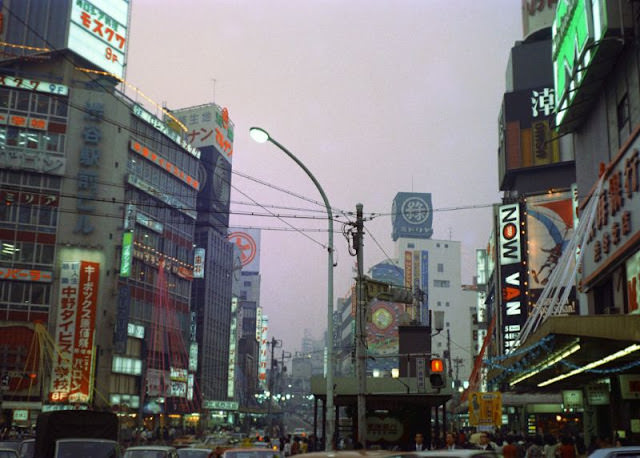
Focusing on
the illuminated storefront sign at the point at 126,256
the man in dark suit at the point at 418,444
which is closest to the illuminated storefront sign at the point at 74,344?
the illuminated storefront sign at the point at 126,256

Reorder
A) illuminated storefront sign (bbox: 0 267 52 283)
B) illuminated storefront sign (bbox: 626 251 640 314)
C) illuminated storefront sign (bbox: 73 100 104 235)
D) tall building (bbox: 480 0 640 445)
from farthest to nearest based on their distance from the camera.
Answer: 1. illuminated storefront sign (bbox: 73 100 104 235)
2. illuminated storefront sign (bbox: 0 267 52 283)
3. illuminated storefront sign (bbox: 626 251 640 314)
4. tall building (bbox: 480 0 640 445)

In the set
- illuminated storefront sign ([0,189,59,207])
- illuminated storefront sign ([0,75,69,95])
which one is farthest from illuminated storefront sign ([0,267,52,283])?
illuminated storefront sign ([0,75,69,95])

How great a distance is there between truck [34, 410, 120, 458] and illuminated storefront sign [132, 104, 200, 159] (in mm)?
66198

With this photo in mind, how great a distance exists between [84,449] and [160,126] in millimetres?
75756

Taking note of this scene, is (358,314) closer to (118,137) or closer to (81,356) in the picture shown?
(81,356)

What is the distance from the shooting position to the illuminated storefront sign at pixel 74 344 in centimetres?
6881

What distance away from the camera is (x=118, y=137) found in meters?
80.9

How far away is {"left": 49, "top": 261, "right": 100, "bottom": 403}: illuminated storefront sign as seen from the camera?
68812mm

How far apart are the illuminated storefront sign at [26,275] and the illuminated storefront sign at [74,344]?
255 centimetres

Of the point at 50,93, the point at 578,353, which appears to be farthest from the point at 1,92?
the point at 578,353

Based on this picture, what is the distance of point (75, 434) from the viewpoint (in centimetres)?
2228

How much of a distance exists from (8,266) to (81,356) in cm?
1146

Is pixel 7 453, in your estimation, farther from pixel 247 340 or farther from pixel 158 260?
pixel 247 340

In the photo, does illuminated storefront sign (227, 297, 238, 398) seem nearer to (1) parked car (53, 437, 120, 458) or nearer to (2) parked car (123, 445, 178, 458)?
(2) parked car (123, 445, 178, 458)
